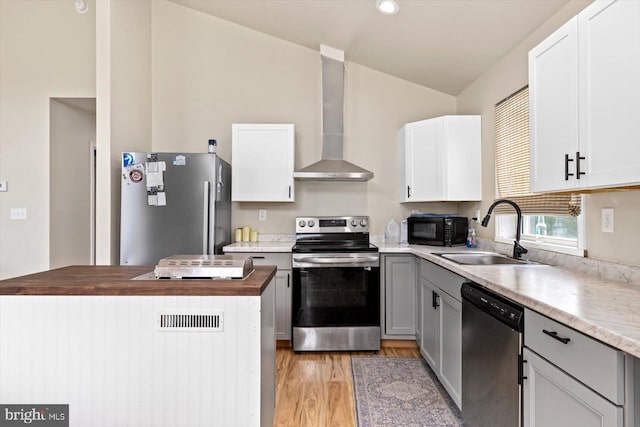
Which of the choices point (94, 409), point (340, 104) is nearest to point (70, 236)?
point (94, 409)

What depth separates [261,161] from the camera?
3.39 metres

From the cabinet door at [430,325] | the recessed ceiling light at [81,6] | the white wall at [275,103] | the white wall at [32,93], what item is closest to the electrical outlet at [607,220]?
the cabinet door at [430,325]

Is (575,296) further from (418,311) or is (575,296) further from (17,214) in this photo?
(17,214)

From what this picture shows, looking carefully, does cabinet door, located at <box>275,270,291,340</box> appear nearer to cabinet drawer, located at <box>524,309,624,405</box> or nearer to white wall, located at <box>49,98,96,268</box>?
cabinet drawer, located at <box>524,309,624,405</box>

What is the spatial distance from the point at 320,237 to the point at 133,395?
7.53ft

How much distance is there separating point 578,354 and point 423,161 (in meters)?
2.43

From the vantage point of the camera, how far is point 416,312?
3041mm

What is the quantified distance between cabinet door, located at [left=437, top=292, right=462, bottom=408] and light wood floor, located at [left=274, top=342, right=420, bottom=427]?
2.07 ft

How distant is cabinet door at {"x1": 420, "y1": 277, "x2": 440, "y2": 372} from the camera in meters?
2.44

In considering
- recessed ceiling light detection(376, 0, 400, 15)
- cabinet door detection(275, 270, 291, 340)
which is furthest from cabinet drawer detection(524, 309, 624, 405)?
recessed ceiling light detection(376, 0, 400, 15)

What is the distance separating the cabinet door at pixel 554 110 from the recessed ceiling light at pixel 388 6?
3.78 feet

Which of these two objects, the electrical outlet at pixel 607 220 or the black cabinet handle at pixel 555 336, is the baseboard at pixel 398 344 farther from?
the black cabinet handle at pixel 555 336

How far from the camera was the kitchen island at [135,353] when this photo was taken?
136cm

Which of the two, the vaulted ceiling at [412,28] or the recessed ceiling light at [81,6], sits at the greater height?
the recessed ceiling light at [81,6]
